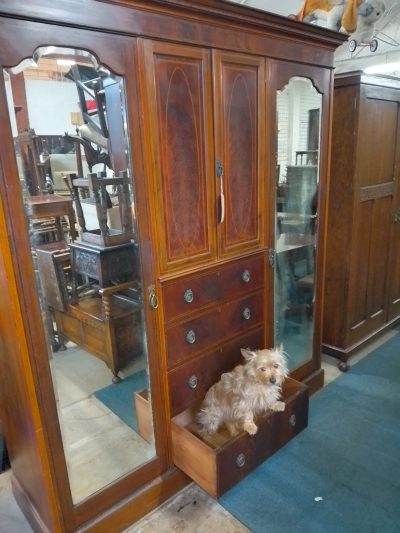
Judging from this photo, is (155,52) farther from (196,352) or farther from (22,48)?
(196,352)

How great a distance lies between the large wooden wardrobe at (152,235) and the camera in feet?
3.77

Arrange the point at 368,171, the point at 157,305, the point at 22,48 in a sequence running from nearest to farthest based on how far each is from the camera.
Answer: the point at 22,48 < the point at 157,305 < the point at 368,171

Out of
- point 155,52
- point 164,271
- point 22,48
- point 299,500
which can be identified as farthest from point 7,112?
point 299,500

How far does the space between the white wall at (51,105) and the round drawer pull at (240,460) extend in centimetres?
137

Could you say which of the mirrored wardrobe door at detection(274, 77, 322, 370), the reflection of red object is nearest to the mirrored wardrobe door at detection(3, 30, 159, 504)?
the reflection of red object

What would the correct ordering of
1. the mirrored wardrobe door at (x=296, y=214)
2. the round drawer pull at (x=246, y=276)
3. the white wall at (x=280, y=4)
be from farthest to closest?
the white wall at (x=280, y=4) → the mirrored wardrobe door at (x=296, y=214) → the round drawer pull at (x=246, y=276)

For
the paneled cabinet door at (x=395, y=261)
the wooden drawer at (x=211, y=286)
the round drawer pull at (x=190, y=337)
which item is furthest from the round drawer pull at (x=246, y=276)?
the paneled cabinet door at (x=395, y=261)

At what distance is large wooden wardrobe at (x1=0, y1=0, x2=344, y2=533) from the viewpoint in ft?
3.77

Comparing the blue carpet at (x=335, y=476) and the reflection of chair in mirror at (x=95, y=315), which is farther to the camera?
the blue carpet at (x=335, y=476)

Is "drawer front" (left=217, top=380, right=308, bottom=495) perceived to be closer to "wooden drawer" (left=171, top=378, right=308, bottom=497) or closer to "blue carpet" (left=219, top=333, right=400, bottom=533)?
"wooden drawer" (left=171, top=378, right=308, bottom=497)

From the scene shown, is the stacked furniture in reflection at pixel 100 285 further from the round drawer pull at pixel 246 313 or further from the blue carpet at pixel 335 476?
the blue carpet at pixel 335 476

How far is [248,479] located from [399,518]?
0.61 meters

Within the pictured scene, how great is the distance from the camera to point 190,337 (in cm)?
160

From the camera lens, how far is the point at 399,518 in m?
1.52
